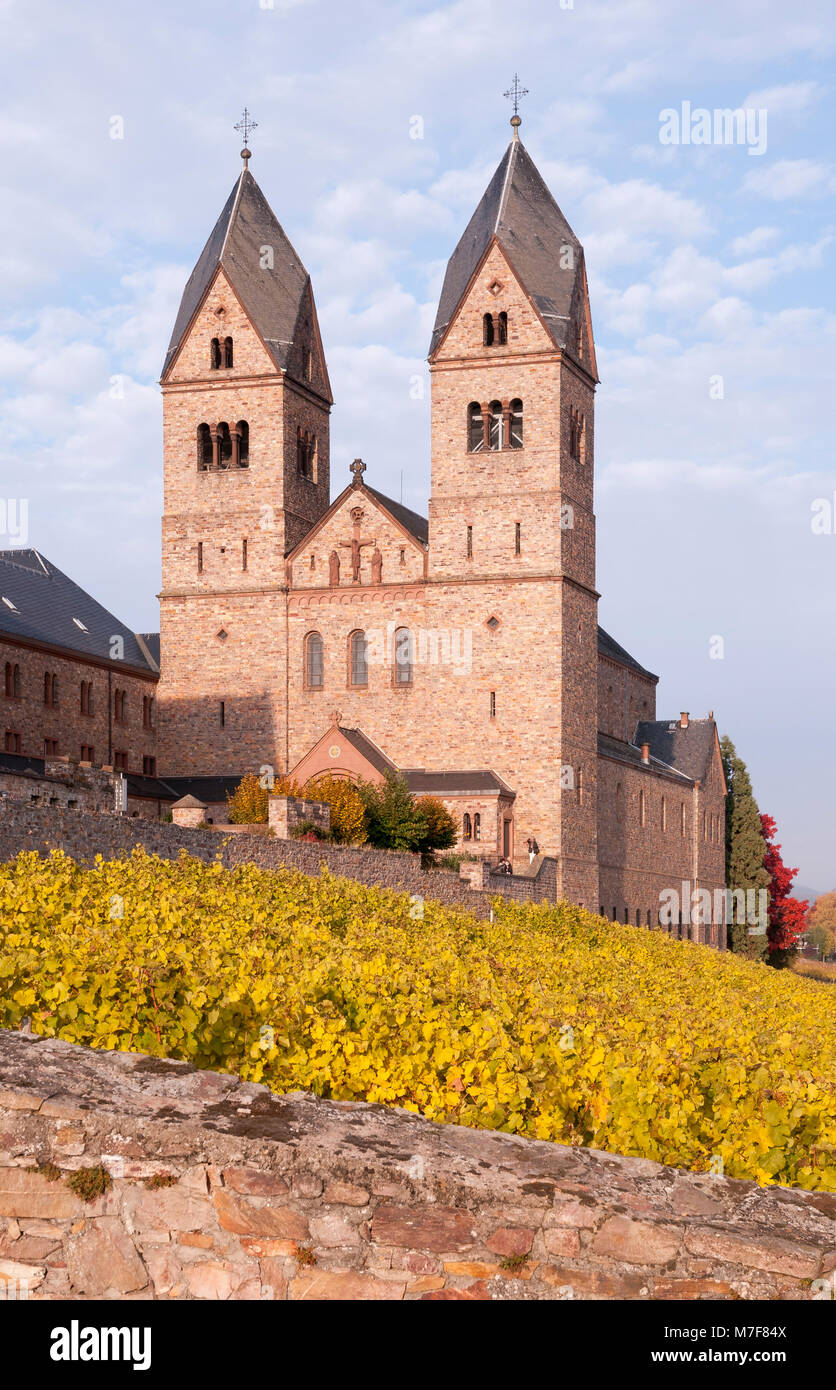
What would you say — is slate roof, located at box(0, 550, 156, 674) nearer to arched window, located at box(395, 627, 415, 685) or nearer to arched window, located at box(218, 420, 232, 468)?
arched window, located at box(218, 420, 232, 468)


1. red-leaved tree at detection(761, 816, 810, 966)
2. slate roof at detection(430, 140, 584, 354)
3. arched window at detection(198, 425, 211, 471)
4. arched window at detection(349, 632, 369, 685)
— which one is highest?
slate roof at detection(430, 140, 584, 354)

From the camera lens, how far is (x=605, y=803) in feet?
190

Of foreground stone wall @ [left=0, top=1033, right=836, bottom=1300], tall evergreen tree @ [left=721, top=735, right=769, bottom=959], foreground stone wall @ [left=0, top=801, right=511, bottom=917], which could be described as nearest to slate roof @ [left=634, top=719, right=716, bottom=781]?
tall evergreen tree @ [left=721, top=735, right=769, bottom=959]

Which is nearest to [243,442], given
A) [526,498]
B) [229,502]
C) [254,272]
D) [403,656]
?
[229,502]

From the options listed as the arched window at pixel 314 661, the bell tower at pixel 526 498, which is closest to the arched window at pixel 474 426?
the bell tower at pixel 526 498

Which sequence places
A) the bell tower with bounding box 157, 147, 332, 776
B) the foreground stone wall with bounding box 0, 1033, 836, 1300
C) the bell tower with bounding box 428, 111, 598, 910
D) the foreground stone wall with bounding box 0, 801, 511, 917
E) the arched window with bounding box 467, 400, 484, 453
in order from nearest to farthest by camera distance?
the foreground stone wall with bounding box 0, 1033, 836, 1300
the foreground stone wall with bounding box 0, 801, 511, 917
the bell tower with bounding box 428, 111, 598, 910
the arched window with bounding box 467, 400, 484, 453
the bell tower with bounding box 157, 147, 332, 776

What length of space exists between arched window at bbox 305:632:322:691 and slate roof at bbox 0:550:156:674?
6454 millimetres

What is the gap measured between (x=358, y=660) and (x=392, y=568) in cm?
330

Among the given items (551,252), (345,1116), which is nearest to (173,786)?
(551,252)

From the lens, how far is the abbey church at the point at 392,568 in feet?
164

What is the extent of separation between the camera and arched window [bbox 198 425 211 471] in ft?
178

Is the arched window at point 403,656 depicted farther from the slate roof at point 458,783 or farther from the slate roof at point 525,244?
the slate roof at point 525,244

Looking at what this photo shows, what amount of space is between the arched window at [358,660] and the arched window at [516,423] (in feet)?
26.6
